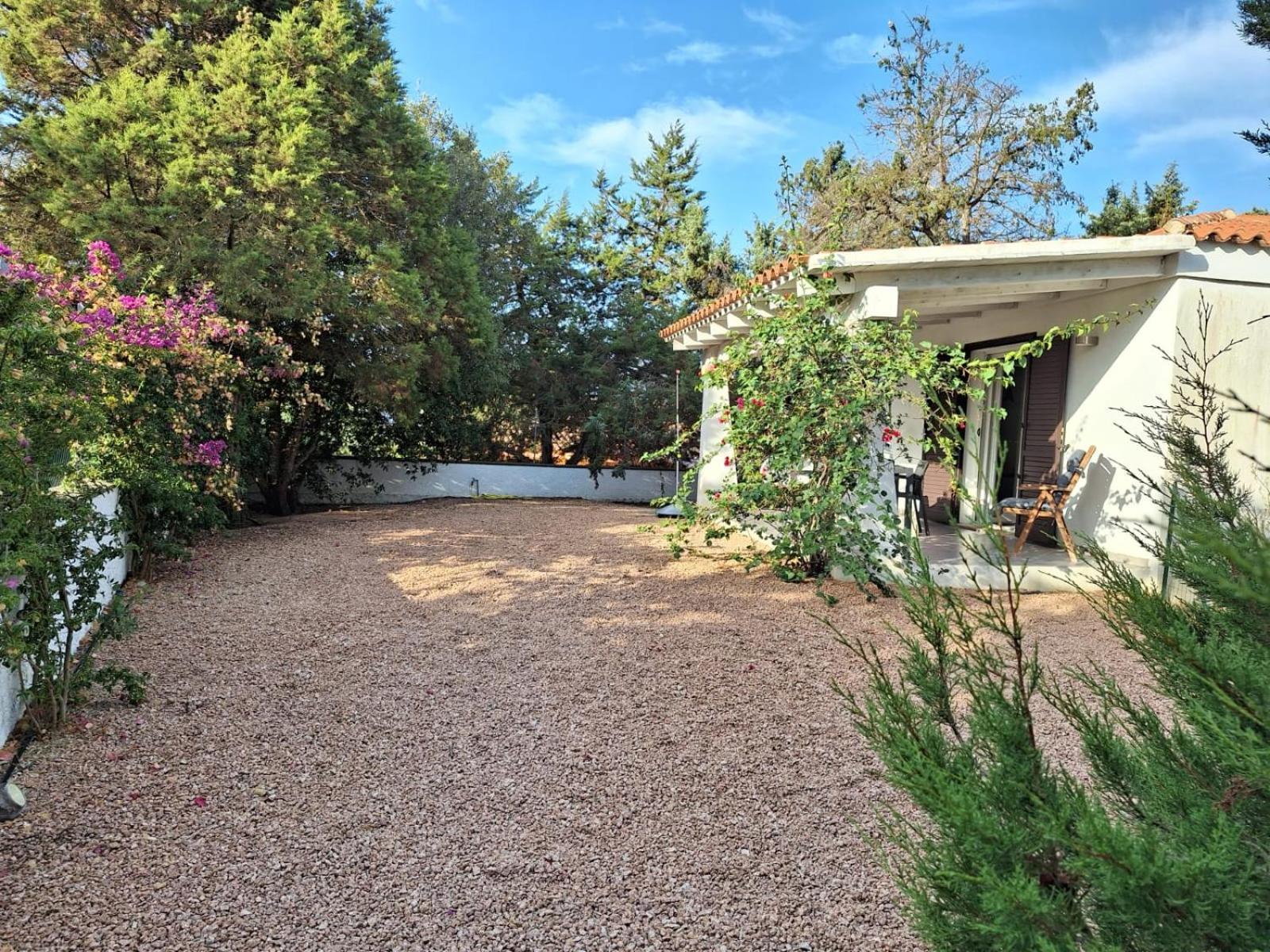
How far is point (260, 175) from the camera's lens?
9461mm

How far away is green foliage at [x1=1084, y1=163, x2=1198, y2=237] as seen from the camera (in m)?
17.3

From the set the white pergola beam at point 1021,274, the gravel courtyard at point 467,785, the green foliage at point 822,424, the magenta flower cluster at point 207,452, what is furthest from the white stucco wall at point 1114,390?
the magenta flower cluster at point 207,452

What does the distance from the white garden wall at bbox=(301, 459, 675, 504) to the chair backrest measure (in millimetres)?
8648

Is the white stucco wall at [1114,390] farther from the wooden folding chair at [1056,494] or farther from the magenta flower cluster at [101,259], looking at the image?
the magenta flower cluster at [101,259]

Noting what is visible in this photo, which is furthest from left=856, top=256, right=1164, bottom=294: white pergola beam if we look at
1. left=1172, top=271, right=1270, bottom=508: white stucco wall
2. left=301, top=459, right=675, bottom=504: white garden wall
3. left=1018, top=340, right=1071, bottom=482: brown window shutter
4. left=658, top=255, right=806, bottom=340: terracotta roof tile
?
left=301, top=459, right=675, bottom=504: white garden wall

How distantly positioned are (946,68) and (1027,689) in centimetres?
2198

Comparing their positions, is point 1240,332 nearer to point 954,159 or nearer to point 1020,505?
point 1020,505

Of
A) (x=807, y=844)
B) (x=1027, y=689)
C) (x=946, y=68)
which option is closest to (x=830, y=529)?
(x=807, y=844)

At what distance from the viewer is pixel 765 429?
20.2 feet

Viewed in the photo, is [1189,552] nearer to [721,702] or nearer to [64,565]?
[721,702]

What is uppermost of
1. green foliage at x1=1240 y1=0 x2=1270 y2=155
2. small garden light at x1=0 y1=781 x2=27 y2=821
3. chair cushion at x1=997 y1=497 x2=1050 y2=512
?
green foliage at x1=1240 y1=0 x2=1270 y2=155

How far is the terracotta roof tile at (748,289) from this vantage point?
6332mm

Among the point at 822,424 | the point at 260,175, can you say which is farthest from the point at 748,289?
the point at 260,175

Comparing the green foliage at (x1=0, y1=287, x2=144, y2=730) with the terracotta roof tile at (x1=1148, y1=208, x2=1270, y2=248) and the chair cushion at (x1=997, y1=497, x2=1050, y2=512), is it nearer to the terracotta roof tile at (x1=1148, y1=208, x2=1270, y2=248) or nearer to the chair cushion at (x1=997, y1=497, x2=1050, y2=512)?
the chair cushion at (x1=997, y1=497, x2=1050, y2=512)
